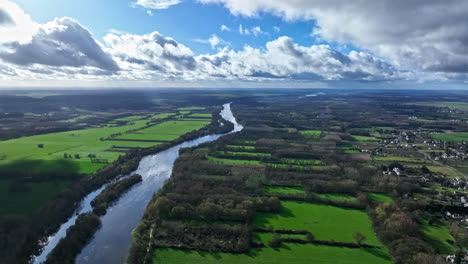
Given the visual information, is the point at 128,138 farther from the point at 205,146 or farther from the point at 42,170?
the point at 42,170

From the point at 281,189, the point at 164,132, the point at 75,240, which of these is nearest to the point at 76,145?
the point at 164,132

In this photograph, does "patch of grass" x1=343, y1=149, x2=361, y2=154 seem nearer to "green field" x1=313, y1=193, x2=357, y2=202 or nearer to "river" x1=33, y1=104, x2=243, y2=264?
"green field" x1=313, y1=193, x2=357, y2=202

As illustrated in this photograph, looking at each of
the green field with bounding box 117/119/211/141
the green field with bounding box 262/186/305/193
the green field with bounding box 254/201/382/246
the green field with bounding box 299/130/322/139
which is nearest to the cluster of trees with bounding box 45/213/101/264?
the green field with bounding box 254/201/382/246

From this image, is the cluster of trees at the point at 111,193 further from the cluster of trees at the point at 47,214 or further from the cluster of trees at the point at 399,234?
the cluster of trees at the point at 399,234

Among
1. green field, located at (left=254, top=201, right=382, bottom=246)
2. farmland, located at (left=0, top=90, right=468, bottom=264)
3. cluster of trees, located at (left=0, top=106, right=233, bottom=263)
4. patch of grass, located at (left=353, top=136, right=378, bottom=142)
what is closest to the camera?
cluster of trees, located at (left=0, top=106, right=233, bottom=263)

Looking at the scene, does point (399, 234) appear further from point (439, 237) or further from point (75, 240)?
point (75, 240)

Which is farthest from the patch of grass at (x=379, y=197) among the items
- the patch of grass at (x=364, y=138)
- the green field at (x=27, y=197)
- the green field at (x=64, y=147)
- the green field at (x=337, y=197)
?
the green field at (x=64, y=147)
